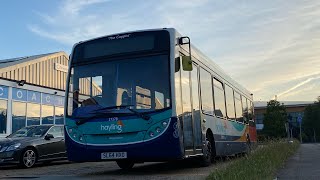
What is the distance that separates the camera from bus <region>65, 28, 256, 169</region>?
9.41 meters

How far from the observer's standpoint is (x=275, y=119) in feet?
299

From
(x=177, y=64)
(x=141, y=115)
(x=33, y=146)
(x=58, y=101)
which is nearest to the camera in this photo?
(x=141, y=115)

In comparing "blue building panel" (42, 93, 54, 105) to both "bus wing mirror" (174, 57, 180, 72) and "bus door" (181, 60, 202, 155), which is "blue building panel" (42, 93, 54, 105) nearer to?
"bus door" (181, 60, 202, 155)

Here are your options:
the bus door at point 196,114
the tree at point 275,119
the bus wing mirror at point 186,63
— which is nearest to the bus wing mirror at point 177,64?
the bus wing mirror at point 186,63

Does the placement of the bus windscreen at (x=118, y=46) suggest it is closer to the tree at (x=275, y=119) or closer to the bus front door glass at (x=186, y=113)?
the bus front door glass at (x=186, y=113)

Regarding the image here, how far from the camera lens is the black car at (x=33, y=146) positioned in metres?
14.1

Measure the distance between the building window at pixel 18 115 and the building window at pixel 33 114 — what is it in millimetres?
480

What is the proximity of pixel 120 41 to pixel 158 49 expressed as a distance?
101cm

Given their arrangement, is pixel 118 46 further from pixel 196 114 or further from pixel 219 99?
pixel 219 99

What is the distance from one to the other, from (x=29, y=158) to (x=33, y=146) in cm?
43

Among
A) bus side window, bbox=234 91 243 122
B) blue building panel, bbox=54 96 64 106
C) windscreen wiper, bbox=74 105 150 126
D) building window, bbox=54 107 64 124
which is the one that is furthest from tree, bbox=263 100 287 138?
windscreen wiper, bbox=74 105 150 126

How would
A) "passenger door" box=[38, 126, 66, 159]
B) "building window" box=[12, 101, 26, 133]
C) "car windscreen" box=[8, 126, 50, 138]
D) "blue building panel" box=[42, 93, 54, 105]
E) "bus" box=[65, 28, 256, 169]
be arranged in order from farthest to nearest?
"blue building panel" box=[42, 93, 54, 105] < "building window" box=[12, 101, 26, 133] < "car windscreen" box=[8, 126, 50, 138] < "passenger door" box=[38, 126, 66, 159] < "bus" box=[65, 28, 256, 169]

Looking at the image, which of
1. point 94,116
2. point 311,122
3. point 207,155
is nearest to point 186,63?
point 94,116

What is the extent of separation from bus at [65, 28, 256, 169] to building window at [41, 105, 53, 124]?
19.4 metres
